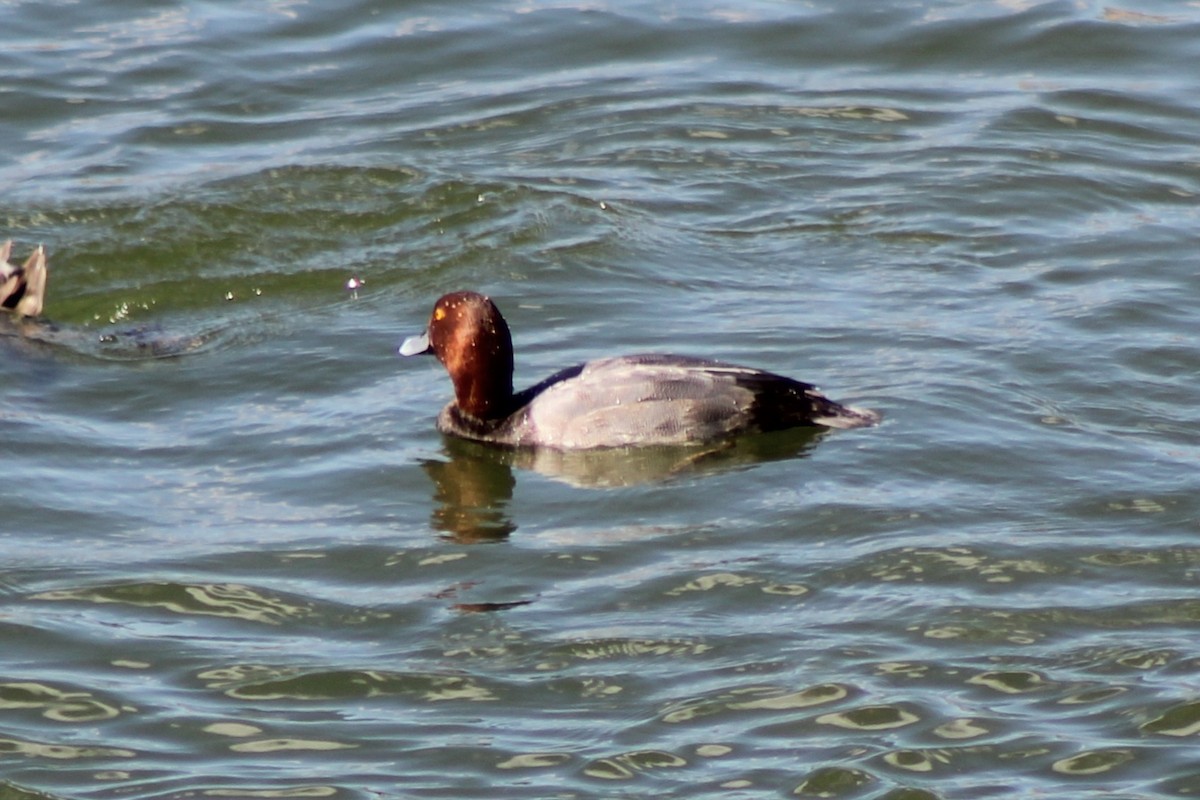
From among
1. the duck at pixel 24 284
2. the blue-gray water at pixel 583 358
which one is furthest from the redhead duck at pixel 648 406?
the duck at pixel 24 284

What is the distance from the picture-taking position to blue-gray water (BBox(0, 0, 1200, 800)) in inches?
270

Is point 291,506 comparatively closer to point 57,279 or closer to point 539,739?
point 539,739

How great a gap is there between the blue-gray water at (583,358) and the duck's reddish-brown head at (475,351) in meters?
0.34

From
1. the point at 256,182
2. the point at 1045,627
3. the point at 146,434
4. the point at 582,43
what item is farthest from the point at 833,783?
the point at 582,43

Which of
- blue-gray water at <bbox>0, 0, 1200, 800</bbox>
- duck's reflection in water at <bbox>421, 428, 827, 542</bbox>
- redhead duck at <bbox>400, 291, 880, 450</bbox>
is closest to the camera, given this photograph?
blue-gray water at <bbox>0, 0, 1200, 800</bbox>

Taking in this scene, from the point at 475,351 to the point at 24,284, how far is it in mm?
2748

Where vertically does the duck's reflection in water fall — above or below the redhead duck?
below

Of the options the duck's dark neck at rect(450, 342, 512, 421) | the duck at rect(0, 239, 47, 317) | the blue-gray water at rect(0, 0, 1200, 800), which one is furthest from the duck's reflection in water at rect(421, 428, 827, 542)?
the duck at rect(0, 239, 47, 317)

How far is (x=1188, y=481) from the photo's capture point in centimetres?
897

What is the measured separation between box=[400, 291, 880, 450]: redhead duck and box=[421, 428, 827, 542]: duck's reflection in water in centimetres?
5

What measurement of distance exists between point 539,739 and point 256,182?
7.22 metres

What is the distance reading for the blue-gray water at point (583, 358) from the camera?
6.87m

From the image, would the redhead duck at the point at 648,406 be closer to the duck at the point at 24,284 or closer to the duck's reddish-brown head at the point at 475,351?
the duck's reddish-brown head at the point at 475,351

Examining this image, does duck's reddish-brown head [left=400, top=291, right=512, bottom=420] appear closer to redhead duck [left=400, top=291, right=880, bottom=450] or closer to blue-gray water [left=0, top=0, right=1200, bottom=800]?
redhead duck [left=400, top=291, right=880, bottom=450]
